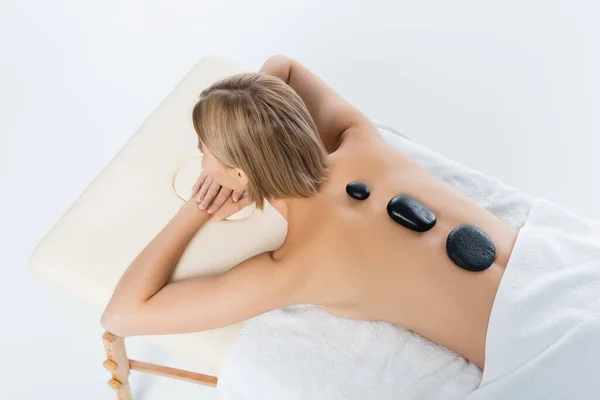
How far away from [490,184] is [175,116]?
796mm

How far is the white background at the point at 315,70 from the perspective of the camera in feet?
7.50

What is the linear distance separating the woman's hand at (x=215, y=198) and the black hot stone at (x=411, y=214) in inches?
15.5

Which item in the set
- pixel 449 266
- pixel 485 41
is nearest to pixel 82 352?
pixel 449 266

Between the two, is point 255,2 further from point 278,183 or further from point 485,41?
point 278,183

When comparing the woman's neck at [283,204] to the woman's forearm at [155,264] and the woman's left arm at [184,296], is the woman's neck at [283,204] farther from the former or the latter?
the woman's forearm at [155,264]

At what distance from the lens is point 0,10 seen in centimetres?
278

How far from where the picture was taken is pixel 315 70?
2682mm

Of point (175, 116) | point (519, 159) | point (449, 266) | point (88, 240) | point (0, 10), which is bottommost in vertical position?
point (519, 159)

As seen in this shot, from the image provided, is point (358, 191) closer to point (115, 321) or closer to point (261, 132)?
point (261, 132)

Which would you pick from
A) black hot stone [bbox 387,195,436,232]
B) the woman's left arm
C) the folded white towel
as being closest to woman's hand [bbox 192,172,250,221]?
the woman's left arm

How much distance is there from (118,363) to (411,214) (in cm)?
77

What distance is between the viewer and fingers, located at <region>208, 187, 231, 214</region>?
62.4 inches

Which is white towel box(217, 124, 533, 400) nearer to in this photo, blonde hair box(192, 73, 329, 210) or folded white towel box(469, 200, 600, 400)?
folded white towel box(469, 200, 600, 400)

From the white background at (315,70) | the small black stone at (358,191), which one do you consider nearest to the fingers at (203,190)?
the small black stone at (358,191)
